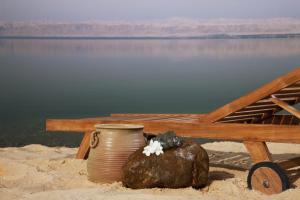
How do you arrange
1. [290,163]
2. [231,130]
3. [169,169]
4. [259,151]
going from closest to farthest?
[169,169] → [259,151] → [231,130] → [290,163]

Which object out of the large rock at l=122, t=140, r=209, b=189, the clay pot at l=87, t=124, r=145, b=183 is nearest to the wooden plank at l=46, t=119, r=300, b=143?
the large rock at l=122, t=140, r=209, b=189

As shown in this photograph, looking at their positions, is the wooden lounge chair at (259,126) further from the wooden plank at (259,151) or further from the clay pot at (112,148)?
the clay pot at (112,148)

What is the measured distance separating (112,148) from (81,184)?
22.8 inches

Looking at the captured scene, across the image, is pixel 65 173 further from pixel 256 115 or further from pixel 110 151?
pixel 256 115

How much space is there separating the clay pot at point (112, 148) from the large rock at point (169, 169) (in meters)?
0.36

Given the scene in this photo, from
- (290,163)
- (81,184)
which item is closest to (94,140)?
(81,184)

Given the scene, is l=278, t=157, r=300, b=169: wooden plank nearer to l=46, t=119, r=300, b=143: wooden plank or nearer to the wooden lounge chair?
the wooden lounge chair

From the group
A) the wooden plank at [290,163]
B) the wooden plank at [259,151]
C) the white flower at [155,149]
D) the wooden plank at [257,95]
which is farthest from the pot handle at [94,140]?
the wooden plank at [290,163]

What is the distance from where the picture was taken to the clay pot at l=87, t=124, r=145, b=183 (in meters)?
7.27

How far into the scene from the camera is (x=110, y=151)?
7.30 m

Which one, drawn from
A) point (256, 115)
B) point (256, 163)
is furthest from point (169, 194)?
point (256, 115)

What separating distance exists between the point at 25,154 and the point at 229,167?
3796 mm

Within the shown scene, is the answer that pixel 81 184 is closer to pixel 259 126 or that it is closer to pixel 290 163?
pixel 259 126

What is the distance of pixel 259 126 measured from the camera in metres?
6.93
